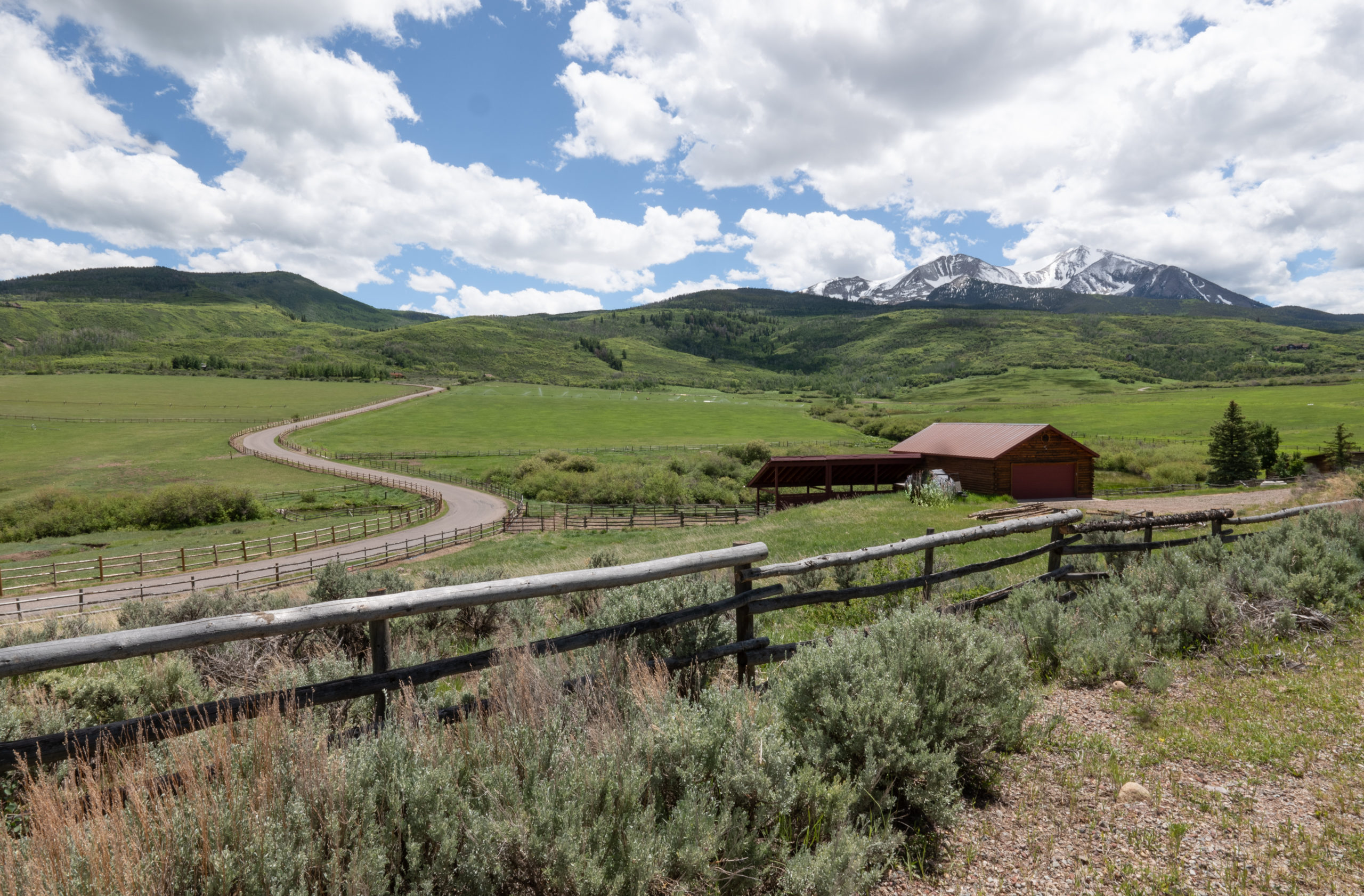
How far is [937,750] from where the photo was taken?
3.58 m

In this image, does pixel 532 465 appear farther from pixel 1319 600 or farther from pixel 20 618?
pixel 1319 600

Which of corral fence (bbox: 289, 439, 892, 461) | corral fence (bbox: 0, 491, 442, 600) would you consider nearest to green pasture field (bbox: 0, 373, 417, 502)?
corral fence (bbox: 289, 439, 892, 461)

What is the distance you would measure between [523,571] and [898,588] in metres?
13.5

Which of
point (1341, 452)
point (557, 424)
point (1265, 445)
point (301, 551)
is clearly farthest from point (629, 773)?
point (557, 424)

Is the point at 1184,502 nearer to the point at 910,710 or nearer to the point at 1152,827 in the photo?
the point at 1152,827

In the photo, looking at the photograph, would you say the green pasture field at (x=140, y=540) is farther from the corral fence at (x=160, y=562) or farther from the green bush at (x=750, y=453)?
the green bush at (x=750, y=453)

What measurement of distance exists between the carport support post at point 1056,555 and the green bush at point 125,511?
4781cm

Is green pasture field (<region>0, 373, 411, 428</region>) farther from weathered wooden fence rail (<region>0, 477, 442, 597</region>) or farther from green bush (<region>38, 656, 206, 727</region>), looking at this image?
green bush (<region>38, 656, 206, 727</region>)

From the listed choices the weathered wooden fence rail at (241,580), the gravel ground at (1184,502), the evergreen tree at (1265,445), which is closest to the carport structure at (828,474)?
the gravel ground at (1184,502)

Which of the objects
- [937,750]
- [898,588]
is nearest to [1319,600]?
[898,588]

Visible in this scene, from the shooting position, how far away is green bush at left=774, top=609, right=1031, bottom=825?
3.38 metres

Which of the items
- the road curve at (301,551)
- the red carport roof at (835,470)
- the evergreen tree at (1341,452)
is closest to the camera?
the road curve at (301,551)

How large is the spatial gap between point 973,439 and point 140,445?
265ft

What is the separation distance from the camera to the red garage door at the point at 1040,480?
1209 inches
